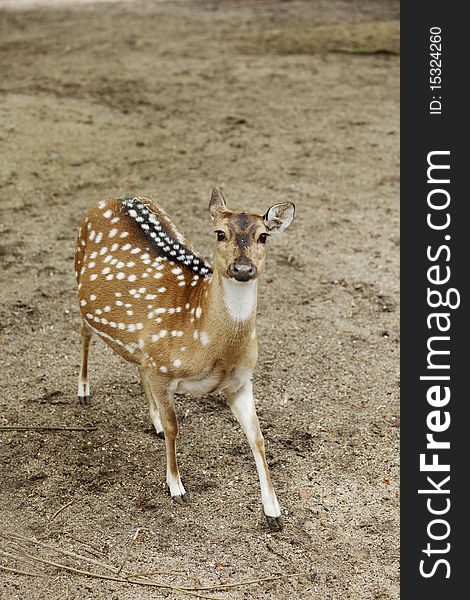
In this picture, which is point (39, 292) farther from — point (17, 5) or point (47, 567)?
point (17, 5)

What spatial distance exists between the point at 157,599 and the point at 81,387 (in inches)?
64.8

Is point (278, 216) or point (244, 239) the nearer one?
point (244, 239)

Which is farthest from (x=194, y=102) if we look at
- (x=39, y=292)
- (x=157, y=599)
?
(x=157, y=599)

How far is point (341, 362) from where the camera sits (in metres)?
5.64

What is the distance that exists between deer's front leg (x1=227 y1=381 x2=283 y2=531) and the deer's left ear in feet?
2.60

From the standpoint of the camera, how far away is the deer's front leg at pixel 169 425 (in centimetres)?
432

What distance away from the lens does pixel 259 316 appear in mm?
6137

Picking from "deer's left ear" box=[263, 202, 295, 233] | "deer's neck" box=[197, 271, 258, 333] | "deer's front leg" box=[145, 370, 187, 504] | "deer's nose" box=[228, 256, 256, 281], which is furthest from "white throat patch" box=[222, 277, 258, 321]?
"deer's front leg" box=[145, 370, 187, 504]

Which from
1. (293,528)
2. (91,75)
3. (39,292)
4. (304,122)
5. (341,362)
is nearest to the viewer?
(293,528)

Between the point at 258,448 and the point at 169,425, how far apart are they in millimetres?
456

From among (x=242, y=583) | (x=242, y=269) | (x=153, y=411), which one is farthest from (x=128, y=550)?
(x=242, y=269)

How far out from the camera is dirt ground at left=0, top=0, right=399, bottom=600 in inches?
163

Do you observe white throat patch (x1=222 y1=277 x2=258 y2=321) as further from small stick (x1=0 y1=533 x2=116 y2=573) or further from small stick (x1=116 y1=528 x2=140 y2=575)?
small stick (x1=0 y1=533 x2=116 y2=573)

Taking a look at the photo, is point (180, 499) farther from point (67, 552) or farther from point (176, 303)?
point (176, 303)
